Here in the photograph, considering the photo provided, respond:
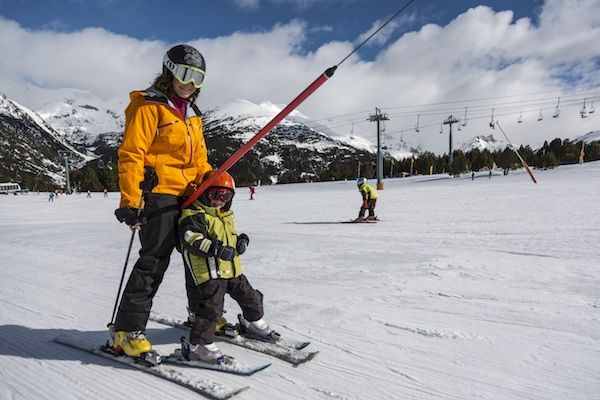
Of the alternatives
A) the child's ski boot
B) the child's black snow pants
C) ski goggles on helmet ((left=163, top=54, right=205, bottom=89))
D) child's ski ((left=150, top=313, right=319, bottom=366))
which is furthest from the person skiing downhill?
the child's ski boot

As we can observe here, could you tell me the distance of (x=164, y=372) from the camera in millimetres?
2609

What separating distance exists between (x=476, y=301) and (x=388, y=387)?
1.86 m

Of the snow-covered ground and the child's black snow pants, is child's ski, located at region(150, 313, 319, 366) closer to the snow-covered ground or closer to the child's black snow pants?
the snow-covered ground

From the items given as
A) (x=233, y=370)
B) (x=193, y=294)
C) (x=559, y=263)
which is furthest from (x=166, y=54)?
(x=559, y=263)

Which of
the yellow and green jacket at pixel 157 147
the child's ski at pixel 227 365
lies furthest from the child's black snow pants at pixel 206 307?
the yellow and green jacket at pixel 157 147

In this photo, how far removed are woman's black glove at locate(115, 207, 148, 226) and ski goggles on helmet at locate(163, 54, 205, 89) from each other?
0.91 meters

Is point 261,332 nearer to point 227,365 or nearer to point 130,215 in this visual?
point 227,365

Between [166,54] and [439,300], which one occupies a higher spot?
[166,54]

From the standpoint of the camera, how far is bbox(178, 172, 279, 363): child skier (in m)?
2.65

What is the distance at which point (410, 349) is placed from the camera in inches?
115

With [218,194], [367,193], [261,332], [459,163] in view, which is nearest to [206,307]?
[261,332]

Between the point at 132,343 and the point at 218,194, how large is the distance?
115cm

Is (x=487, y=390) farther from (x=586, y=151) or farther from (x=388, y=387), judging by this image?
(x=586, y=151)

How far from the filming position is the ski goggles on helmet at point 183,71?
276 cm
